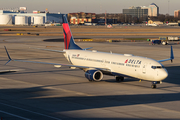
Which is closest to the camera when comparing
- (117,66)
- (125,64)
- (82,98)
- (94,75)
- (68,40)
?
(82,98)

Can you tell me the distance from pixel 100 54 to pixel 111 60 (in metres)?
3.12

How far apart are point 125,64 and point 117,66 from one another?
1.38m

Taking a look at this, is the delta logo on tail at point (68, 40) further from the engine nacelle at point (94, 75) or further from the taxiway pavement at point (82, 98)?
the engine nacelle at point (94, 75)

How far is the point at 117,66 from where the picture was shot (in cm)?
4112

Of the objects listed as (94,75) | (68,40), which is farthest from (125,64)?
(68,40)

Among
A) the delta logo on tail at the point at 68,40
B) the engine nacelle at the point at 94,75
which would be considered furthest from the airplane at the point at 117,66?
the delta logo on tail at the point at 68,40

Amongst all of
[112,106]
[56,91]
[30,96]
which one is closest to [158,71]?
[112,106]

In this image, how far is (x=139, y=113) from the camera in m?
27.6

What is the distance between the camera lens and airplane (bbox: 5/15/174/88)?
37625 mm

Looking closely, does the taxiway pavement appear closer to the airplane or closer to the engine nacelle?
the engine nacelle

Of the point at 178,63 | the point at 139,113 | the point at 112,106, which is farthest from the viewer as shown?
the point at 178,63

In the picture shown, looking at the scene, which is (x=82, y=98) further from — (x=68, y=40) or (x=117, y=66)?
(x=68, y=40)

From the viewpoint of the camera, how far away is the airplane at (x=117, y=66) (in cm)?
3762

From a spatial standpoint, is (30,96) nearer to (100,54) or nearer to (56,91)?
(56,91)
